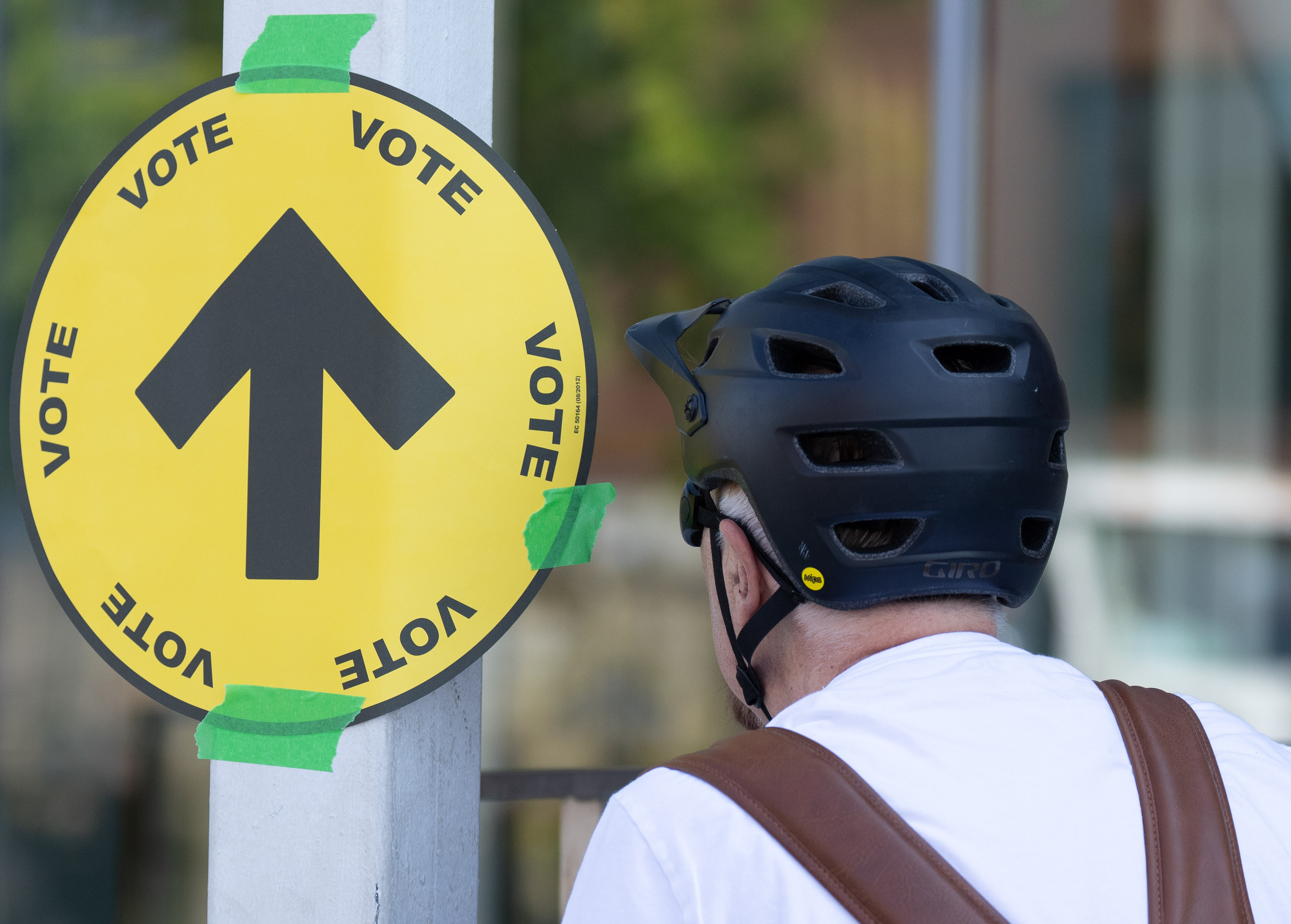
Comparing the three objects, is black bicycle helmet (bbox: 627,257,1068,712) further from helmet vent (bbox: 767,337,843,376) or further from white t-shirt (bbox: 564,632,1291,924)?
white t-shirt (bbox: 564,632,1291,924)

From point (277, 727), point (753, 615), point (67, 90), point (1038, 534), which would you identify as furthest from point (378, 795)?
point (67, 90)

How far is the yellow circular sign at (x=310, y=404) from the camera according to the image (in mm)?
1458

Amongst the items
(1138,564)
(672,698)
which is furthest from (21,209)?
(1138,564)

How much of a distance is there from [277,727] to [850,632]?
29.0 inches

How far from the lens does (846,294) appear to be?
4.56 ft

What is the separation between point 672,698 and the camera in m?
4.69

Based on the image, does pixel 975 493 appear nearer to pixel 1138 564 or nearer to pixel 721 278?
pixel 721 278

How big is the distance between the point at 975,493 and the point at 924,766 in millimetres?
369

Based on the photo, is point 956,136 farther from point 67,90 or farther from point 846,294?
point 846,294

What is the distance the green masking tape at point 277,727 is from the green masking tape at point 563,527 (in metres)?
0.29

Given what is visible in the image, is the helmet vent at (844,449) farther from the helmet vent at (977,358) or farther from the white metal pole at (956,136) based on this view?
the white metal pole at (956,136)

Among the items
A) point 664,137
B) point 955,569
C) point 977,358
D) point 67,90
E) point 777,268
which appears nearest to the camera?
point 955,569

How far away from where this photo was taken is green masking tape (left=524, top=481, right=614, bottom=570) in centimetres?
148

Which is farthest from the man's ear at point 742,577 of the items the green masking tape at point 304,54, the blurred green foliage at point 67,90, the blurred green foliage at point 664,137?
the blurred green foliage at point 664,137
